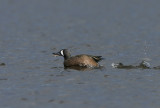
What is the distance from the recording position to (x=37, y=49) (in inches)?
914

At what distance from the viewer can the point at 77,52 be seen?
905 inches

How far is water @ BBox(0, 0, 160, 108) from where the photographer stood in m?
12.9

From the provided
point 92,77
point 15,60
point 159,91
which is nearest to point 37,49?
point 15,60

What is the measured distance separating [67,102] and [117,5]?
3844cm

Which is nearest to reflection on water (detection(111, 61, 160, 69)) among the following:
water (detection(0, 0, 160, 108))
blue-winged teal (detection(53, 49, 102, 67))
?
water (detection(0, 0, 160, 108))

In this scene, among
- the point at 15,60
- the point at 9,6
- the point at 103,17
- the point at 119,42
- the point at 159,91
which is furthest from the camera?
the point at 9,6

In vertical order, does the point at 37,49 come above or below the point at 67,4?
below

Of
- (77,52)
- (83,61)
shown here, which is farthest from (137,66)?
(77,52)

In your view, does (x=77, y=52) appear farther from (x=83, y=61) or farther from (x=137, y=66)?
(x=137, y=66)

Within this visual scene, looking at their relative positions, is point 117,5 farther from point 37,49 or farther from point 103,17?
point 37,49

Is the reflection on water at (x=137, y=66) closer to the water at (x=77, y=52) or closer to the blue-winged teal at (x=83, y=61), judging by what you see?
the water at (x=77, y=52)

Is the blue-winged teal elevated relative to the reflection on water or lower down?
elevated

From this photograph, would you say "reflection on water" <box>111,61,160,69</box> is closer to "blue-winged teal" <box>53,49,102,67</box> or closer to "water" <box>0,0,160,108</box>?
"water" <box>0,0,160,108</box>

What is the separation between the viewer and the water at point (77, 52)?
1294 cm
